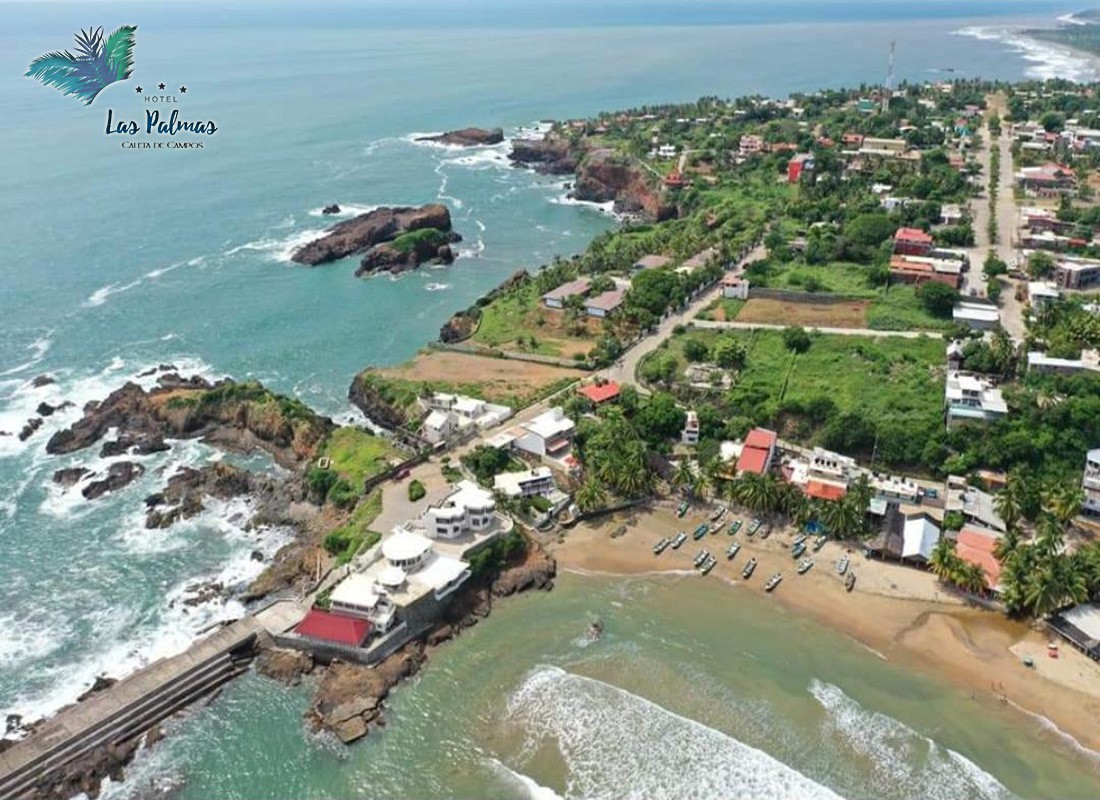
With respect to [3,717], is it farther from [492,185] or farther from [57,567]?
[492,185]

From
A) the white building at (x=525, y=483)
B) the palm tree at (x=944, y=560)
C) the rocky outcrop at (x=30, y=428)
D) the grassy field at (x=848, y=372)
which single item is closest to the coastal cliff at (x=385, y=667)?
the white building at (x=525, y=483)

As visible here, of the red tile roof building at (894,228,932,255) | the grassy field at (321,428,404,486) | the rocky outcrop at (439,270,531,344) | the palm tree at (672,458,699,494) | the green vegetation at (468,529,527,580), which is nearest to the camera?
the green vegetation at (468,529,527,580)

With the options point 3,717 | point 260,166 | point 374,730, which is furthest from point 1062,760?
point 260,166

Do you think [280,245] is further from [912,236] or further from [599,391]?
[912,236]

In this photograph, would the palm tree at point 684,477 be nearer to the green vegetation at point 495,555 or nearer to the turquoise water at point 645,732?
the green vegetation at point 495,555

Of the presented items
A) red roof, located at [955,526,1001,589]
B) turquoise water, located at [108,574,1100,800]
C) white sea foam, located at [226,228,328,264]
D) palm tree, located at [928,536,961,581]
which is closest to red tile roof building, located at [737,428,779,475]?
palm tree, located at [928,536,961,581]

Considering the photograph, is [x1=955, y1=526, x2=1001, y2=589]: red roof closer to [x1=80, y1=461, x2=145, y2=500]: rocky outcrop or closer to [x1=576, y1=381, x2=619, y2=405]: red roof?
[x1=576, y1=381, x2=619, y2=405]: red roof
